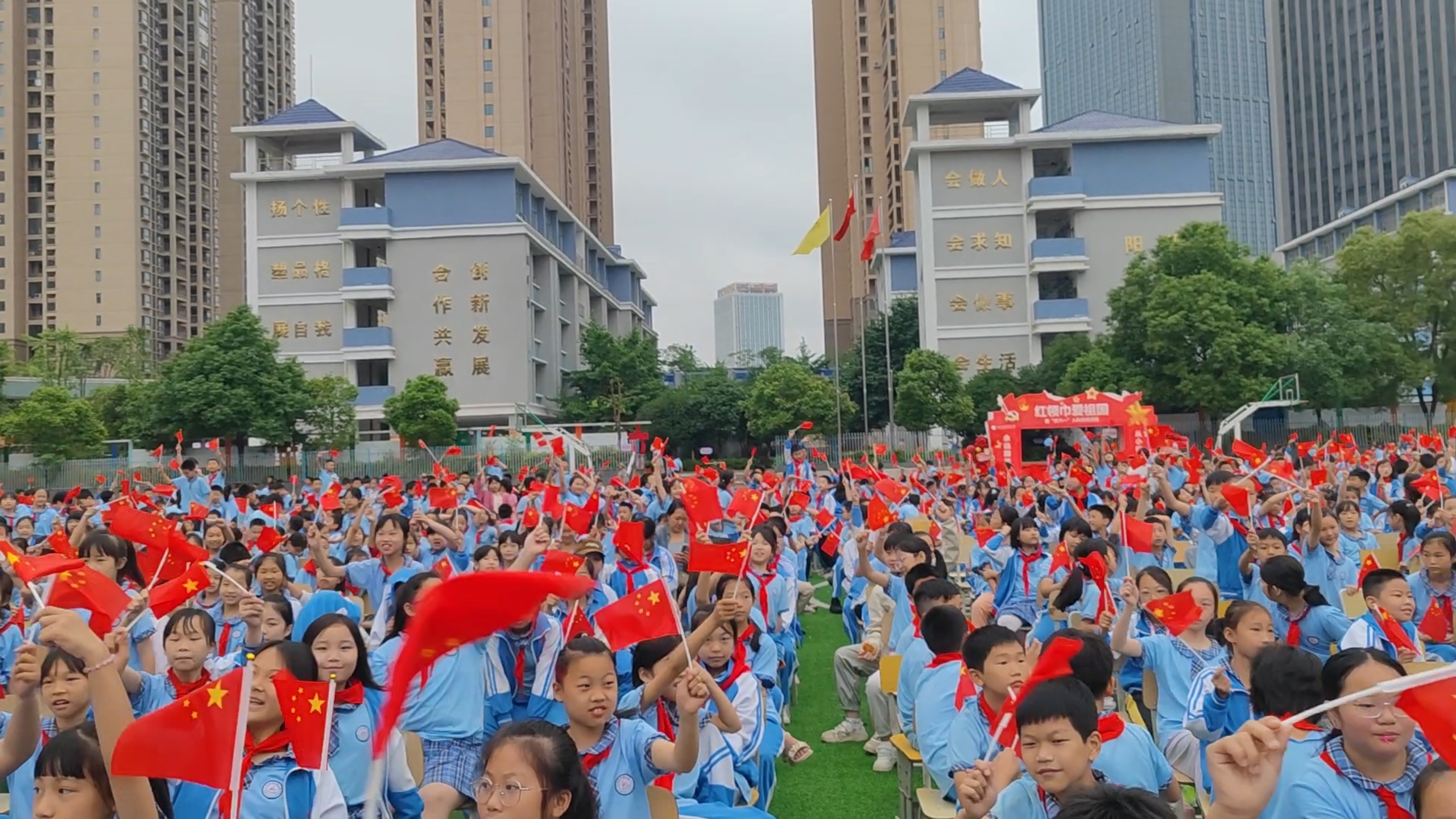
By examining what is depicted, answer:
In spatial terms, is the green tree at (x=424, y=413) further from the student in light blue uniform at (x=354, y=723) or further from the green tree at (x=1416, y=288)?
the student in light blue uniform at (x=354, y=723)

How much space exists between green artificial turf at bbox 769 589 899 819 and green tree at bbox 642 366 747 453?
109 ft

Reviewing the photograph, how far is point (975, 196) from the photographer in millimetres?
43344

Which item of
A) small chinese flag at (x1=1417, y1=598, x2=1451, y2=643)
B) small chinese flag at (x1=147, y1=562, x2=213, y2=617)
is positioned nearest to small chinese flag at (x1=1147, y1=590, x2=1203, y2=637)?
small chinese flag at (x1=1417, y1=598, x2=1451, y2=643)

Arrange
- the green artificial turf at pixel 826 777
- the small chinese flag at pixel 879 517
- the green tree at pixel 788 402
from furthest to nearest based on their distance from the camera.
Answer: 1. the green tree at pixel 788 402
2. the small chinese flag at pixel 879 517
3. the green artificial turf at pixel 826 777

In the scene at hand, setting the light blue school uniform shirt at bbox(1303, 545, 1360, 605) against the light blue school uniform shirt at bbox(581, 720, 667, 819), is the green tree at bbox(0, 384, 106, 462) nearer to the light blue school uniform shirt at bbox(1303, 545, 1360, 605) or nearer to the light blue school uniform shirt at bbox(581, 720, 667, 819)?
the light blue school uniform shirt at bbox(1303, 545, 1360, 605)

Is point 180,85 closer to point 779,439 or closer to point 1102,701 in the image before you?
point 779,439

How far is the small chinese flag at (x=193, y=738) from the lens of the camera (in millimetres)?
2818

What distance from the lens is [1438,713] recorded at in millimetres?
2631

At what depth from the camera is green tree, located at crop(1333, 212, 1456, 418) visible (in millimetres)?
34969

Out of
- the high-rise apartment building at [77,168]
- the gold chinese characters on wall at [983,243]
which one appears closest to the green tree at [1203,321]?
the gold chinese characters on wall at [983,243]

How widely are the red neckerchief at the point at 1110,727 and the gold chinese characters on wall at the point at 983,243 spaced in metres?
40.9

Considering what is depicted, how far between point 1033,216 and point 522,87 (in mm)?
32847

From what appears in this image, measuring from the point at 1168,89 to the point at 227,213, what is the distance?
8233 centimetres

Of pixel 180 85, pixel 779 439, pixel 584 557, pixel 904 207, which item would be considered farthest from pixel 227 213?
pixel 584 557
